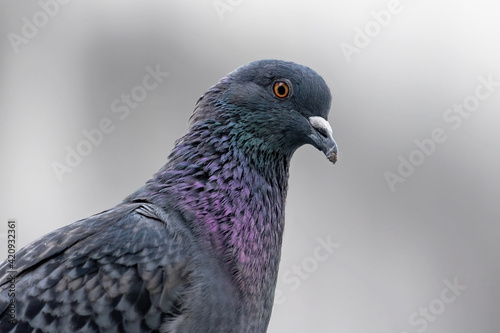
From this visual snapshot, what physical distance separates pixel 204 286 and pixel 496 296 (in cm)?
864

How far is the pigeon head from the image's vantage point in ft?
11.7

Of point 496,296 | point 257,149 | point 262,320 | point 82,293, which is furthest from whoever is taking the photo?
point 496,296

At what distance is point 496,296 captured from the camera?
34.9 feet

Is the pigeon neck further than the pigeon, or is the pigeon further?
the pigeon neck

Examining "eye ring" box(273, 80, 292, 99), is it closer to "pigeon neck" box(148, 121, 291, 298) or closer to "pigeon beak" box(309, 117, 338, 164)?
"pigeon beak" box(309, 117, 338, 164)

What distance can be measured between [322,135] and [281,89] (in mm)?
322

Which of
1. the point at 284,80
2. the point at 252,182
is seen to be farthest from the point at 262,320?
the point at 284,80

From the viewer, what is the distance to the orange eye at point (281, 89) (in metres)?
3.62

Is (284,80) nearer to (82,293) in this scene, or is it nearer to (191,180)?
(191,180)

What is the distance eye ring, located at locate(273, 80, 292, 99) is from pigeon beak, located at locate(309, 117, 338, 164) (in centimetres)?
18

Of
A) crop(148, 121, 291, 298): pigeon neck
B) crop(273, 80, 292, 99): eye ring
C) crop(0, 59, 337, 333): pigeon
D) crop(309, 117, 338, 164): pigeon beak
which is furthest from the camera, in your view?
crop(273, 80, 292, 99): eye ring

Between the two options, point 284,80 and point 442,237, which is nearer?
point 284,80

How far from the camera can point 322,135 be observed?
3566mm

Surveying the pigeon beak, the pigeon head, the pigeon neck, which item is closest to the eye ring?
the pigeon head
